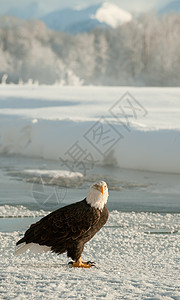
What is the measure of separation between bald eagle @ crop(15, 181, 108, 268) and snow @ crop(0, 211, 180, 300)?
16 cm

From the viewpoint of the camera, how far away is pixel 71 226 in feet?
11.4

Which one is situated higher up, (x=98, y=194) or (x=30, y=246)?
(x=98, y=194)

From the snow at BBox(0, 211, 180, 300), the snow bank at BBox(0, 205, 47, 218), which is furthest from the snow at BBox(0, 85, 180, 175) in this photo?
the snow at BBox(0, 211, 180, 300)

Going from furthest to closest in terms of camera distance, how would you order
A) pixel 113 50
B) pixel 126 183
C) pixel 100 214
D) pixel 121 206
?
pixel 113 50 < pixel 126 183 < pixel 121 206 < pixel 100 214

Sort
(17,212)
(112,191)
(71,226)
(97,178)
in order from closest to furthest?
(71,226)
(17,212)
(112,191)
(97,178)

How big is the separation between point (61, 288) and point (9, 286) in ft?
1.02

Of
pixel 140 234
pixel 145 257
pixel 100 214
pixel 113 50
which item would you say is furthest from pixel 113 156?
pixel 113 50

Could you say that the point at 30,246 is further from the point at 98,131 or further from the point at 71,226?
the point at 98,131

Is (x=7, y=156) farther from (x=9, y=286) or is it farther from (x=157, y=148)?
(x=9, y=286)

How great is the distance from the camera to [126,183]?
7098mm

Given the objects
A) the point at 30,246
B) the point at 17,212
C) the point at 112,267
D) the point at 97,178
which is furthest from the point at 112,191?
the point at 30,246

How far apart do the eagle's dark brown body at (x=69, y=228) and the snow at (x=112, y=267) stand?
18 centimetres

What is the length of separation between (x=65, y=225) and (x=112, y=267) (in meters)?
0.52

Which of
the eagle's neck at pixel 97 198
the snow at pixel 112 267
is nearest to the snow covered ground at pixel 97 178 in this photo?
the snow at pixel 112 267
